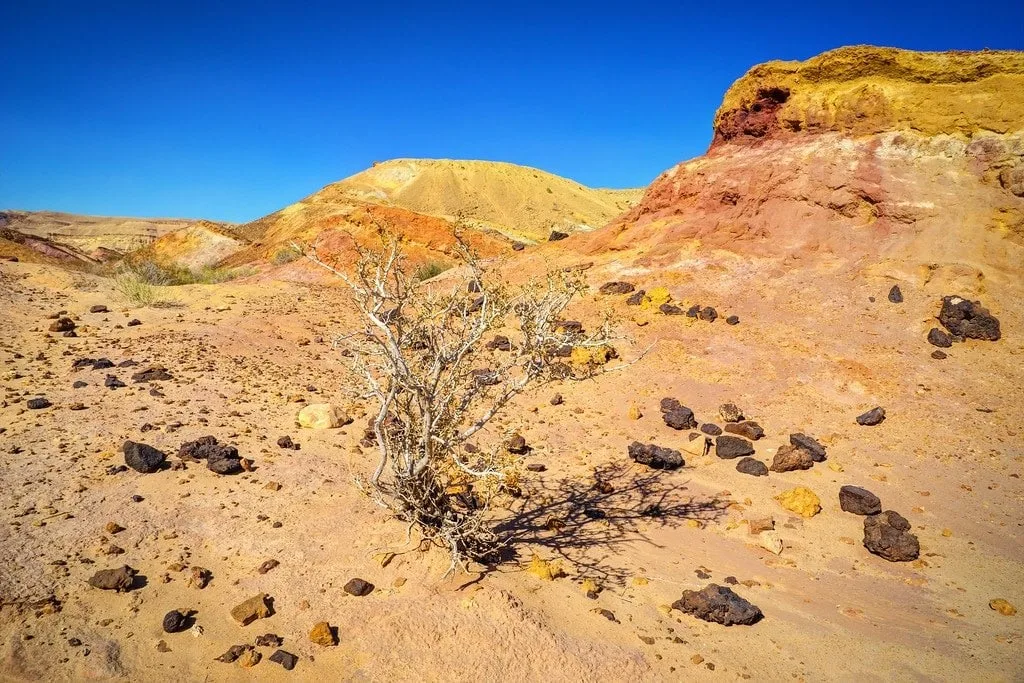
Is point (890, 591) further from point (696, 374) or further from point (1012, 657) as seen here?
point (696, 374)

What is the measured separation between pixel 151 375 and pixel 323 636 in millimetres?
5490

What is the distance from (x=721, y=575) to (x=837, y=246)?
9.11 m

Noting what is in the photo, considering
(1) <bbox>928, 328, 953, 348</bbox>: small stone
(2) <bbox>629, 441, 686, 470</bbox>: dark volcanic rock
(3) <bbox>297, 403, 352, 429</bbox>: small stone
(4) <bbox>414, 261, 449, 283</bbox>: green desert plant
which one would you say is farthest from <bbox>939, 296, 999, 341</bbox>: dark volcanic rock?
(4) <bbox>414, 261, 449, 283</bbox>: green desert plant

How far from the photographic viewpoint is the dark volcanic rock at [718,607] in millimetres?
3980


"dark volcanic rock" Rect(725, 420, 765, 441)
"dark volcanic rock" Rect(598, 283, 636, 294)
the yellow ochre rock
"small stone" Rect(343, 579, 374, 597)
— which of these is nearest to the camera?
"small stone" Rect(343, 579, 374, 597)

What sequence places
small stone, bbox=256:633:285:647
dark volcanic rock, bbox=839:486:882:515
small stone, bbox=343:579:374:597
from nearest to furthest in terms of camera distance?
small stone, bbox=256:633:285:647, small stone, bbox=343:579:374:597, dark volcanic rock, bbox=839:486:882:515

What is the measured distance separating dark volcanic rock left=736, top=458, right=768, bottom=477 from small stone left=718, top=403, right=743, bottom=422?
3.78 feet

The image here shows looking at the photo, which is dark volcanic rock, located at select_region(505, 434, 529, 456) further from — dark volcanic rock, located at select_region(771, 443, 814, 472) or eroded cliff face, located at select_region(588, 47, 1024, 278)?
eroded cliff face, located at select_region(588, 47, 1024, 278)

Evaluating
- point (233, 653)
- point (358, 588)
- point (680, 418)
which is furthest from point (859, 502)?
point (233, 653)

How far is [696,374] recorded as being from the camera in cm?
873

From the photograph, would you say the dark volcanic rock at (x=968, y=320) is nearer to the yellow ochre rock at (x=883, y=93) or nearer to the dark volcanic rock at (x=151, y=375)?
the yellow ochre rock at (x=883, y=93)

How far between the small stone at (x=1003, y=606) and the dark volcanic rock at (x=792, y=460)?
2.11 meters

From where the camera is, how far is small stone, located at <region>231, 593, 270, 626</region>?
351 cm

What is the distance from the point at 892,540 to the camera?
4.90 meters
